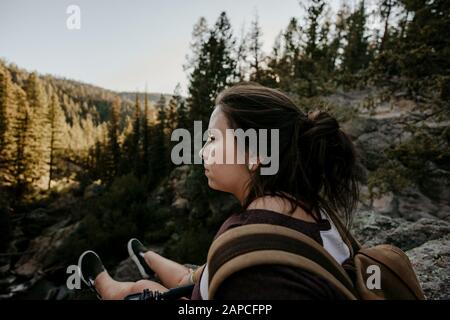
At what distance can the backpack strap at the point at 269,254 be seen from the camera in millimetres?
999

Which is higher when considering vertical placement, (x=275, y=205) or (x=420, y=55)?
(x=420, y=55)

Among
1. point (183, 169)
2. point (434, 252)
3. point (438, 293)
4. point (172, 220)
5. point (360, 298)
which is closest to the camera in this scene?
point (360, 298)

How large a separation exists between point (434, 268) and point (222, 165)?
219cm

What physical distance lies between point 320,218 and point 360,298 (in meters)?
0.36

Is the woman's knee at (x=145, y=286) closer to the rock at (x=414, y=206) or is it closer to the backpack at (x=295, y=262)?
the backpack at (x=295, y=262)

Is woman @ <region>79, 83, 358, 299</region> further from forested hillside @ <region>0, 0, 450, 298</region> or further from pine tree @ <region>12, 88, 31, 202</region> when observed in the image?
pine tree @ <region>12, 88, 31, 202</region>

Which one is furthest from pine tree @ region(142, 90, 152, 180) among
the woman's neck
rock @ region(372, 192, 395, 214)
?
the woman's neck

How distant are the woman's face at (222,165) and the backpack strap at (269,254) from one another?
480 millimetres

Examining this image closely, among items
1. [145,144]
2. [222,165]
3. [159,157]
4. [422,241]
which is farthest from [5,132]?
[422,241]

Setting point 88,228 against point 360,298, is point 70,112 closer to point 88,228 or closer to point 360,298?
point 88,228

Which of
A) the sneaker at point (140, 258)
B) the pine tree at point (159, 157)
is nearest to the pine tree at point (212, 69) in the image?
the pine tree at point (159, 157)

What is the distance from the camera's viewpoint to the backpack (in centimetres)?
100

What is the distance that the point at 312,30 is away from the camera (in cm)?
2225

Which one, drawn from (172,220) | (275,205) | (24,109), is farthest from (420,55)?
(24,109)
